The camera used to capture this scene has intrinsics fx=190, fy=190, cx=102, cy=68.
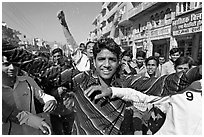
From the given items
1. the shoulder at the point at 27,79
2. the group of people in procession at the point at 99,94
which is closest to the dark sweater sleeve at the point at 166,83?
the group of people in procession at the point at 99,94

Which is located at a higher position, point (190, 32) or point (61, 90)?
point (190, 32)

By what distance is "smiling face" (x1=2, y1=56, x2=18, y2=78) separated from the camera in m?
1.33

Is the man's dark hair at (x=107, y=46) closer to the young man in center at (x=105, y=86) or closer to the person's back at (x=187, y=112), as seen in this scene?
the young man in center at (x=105, y=86)

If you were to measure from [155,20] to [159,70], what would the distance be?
10.8 m

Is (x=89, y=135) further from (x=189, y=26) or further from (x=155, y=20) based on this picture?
(x=155, y=20)

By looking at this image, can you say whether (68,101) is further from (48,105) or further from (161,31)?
(161,31)

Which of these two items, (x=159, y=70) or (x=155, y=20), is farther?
(x=155, y=20)

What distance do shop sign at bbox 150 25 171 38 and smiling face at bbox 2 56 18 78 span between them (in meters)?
10.8

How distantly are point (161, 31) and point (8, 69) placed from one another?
38.5 feet

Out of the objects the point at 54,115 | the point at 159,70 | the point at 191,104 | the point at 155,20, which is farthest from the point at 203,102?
the point at 155,20

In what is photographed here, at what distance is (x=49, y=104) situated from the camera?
1503 mm

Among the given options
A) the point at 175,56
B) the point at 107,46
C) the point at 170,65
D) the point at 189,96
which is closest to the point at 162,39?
the point at 175,56

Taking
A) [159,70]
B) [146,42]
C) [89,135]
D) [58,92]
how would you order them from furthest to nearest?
[146,42] < [159,70] < [58,92] < [89,135]

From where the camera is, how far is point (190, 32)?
863 centimetres
